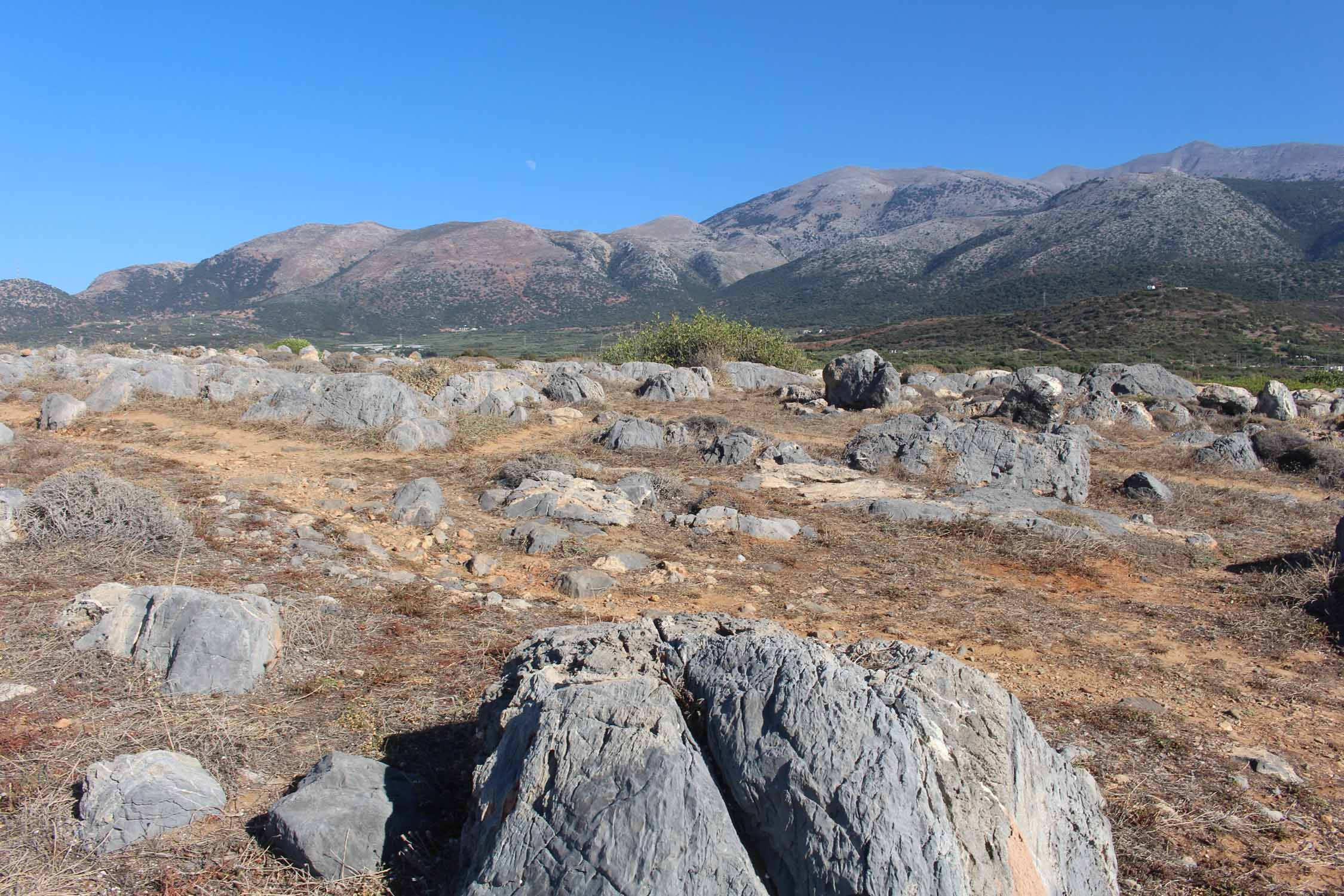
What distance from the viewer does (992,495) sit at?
30.7ft

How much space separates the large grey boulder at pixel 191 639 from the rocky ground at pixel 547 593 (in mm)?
15

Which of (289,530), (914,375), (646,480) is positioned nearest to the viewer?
(289,530)

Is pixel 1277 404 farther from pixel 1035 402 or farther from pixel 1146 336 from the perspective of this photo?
pixel 1146 336

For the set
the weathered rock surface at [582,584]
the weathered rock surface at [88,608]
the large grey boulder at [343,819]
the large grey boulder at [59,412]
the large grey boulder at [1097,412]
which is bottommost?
the large grey boulder at [1097,412]

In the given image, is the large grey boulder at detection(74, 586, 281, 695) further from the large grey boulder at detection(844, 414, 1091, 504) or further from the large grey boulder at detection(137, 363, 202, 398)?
the large grey boulder at detection(137, 363, 202, 398)

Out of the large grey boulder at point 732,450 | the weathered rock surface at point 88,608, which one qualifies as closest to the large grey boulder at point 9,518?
the weathered rock surface at point 88,608

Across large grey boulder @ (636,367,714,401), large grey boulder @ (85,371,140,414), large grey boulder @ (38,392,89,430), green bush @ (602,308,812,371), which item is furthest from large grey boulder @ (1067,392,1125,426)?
large grey boulder @ (38,392,89,430)

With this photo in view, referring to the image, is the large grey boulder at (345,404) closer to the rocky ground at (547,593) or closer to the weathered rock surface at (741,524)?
the rocky ground at (547,593)

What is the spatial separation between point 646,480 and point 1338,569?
6.42 meters

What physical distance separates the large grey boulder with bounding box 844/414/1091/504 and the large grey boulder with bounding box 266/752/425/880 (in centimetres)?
860

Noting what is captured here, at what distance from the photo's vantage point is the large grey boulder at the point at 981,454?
9.94m

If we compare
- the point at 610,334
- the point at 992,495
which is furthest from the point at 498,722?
the point at 610,334

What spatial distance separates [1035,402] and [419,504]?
1149 centimetres

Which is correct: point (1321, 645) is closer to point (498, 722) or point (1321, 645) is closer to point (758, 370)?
point (498, 722)
